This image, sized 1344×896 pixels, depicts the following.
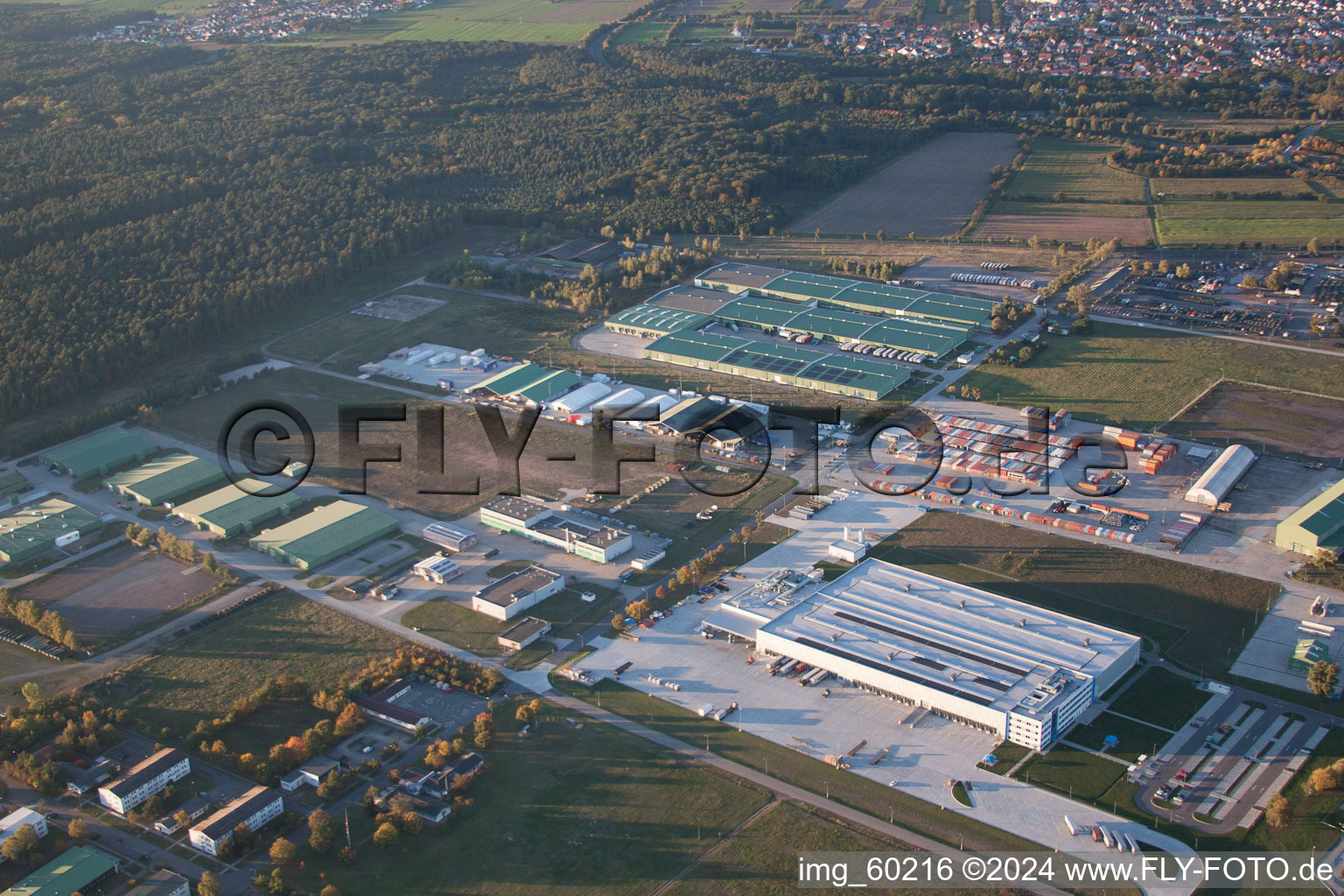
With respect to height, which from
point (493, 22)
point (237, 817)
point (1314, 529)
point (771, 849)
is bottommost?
point (771, 849)

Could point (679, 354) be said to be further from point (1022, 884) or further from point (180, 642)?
point (1022, 884)

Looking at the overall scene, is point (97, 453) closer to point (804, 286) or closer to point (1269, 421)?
point (804, 286)

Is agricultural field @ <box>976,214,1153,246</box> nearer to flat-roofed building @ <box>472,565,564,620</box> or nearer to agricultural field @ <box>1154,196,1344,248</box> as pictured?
agricultural field @ <box>1154,196,1344,248</box>

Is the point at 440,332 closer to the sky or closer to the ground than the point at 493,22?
closer to the ground

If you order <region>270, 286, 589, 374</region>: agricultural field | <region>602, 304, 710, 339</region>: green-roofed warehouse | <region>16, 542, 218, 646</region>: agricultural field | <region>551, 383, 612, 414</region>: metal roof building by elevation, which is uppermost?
<region>602, 304, 710, 339</region>: green-roofed warehouse

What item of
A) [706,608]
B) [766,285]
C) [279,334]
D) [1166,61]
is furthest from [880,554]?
[1166,61]

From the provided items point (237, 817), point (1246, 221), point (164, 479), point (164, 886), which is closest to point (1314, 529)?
point (237, 817)

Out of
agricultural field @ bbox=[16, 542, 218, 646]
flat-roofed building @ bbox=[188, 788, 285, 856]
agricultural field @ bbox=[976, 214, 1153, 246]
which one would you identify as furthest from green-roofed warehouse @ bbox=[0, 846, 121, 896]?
agricultural field @ bbox=[976, 214, 1153, 246]

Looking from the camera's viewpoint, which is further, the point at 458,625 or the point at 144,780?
the point at 458,625
